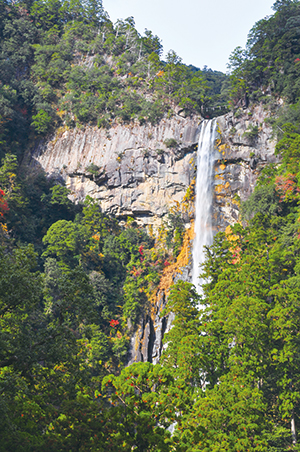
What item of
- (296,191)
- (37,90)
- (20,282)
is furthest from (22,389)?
(37,90)

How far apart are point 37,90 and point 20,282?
36798mm

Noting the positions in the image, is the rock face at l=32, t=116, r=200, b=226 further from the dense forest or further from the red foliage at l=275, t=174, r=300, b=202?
the red foliage at l=275, t=174, r=300, b=202

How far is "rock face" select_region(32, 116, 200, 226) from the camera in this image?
116 ft

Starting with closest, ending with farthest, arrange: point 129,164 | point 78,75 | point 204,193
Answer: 1. point 204,193
2. point 129,164
3. point 78,75

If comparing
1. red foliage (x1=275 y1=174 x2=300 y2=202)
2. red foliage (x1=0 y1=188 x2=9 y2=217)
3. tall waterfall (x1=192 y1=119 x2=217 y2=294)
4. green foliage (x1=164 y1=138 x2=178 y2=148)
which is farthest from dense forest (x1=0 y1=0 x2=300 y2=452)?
green foliage (x1=164 y1=138 x2=178 y2=148)

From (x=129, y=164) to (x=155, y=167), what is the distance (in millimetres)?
2639

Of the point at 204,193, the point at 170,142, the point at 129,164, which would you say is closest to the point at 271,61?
the point at 170,142

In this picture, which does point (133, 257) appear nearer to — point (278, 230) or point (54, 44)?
point (278, 230)

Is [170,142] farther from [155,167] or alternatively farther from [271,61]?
[271,61]

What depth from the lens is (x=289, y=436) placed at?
15.5 meters

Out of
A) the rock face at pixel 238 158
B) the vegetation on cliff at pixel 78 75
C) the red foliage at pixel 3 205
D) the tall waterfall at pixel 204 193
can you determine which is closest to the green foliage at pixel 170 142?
the tall waterfall at pixel 204 193

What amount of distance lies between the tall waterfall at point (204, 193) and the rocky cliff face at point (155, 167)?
55 cm

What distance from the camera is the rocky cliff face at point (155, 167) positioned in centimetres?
3077

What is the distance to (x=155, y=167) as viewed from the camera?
118 feet
